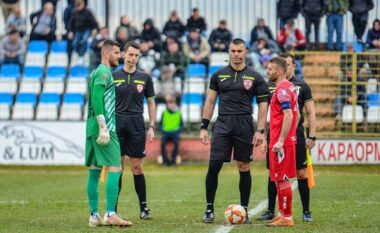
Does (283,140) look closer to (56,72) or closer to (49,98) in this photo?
(49,98)

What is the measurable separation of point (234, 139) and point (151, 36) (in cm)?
1481

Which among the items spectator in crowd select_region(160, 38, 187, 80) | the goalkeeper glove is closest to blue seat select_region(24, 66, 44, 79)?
spectator in crowd select_region(160, 38, 187, 80)

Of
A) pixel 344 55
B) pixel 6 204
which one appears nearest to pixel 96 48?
pixel 344 55

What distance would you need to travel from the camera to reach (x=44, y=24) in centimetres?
2841

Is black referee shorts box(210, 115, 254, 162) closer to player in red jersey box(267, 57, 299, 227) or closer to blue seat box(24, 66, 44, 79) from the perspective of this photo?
player in red jersey box(267, 57, 299, 227)

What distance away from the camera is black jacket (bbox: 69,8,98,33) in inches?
1091

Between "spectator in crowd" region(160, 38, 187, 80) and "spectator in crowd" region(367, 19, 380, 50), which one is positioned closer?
"spectator in crowd" region(367, 19, 380, 50)

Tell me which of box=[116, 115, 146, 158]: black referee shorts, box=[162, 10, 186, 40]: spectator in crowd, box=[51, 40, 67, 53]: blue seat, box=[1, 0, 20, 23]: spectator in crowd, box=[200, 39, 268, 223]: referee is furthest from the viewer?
box=[1, 0, 20, 23]: spectator in crowd

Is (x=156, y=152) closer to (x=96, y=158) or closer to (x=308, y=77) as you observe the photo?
(x=308, y=77)

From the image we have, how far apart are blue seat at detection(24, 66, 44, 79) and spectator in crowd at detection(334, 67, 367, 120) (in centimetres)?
798

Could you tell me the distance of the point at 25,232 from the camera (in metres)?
11.7

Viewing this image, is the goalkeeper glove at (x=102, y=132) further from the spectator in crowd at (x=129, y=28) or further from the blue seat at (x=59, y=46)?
the blue seat at (x=59, y=46)

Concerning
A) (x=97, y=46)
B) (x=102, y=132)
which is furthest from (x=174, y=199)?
(x=97, y=46)

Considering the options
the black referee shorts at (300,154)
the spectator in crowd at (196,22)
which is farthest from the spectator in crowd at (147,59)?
the black referee shorts at (300,154)
